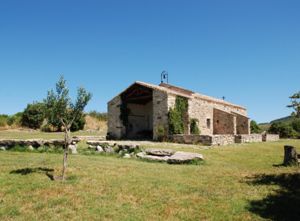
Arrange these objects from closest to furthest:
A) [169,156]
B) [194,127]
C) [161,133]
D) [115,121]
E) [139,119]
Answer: [169,156], [161,133], [194,127], [115,121], [139,119]

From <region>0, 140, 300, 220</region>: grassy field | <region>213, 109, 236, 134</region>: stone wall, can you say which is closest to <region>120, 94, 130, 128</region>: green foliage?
<region>213, 109, 236, 134</region>: stone wall

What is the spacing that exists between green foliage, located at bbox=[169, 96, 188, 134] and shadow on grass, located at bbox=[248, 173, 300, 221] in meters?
15.6

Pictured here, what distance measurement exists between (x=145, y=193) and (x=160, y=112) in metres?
18.5

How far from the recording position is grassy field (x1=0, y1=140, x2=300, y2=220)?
5840mm

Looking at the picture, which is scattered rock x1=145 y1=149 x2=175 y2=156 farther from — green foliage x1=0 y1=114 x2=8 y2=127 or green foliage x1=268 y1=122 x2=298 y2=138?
green foliage x1=0 y1=114 x2=8 y2=127

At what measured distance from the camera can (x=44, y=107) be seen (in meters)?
9.12

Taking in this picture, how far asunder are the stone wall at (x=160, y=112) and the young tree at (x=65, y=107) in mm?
15841

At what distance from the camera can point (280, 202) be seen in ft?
21.4

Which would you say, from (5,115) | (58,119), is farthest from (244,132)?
(5,115)

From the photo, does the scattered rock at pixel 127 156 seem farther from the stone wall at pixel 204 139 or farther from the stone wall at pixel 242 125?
the stone wall at pixel 242 125

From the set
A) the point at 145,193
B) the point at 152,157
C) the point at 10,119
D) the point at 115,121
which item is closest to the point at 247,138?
the point at 115,121

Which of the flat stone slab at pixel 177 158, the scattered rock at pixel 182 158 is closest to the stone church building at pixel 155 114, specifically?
the flat stone slab at pixel 177 158

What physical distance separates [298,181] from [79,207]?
6.47m

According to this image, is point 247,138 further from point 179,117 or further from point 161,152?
point 161,152
